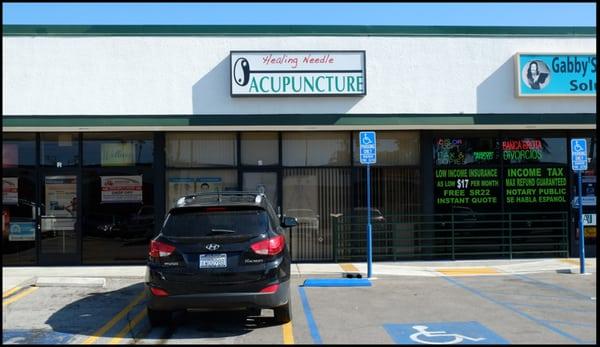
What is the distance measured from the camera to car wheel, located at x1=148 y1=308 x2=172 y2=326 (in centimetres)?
772

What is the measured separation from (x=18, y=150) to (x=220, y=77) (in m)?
5.25

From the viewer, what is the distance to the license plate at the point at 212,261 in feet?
23.7

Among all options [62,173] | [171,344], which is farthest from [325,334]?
[62,173]

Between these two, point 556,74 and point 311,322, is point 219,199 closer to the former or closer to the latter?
point 311,322

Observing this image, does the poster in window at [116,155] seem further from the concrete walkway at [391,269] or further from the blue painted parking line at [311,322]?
the blue painted parking line at [311,322]

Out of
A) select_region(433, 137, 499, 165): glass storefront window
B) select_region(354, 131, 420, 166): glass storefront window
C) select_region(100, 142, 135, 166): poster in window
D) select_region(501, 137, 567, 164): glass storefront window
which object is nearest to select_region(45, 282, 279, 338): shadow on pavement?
select_region(100, 142, 135, 166): poster in window

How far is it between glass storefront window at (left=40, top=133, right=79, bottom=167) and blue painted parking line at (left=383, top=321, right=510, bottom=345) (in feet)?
30.8

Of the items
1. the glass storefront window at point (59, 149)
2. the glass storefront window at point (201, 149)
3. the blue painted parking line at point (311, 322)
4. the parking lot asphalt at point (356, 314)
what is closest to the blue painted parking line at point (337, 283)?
the parking lot asphalt at point (356, 314)

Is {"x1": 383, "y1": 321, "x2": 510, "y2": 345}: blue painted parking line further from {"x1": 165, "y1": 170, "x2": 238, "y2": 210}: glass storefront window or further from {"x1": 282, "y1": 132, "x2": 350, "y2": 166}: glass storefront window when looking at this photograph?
{"x1": 165, "y1": 170, "x2": 238, "y2": 210}: glass storefront window

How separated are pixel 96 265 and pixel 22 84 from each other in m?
4.49

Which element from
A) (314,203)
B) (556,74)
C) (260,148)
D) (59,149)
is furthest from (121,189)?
(556,74)

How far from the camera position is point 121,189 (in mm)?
13984

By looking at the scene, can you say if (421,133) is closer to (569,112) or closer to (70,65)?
(569,112)

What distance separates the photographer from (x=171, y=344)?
6.95 m
